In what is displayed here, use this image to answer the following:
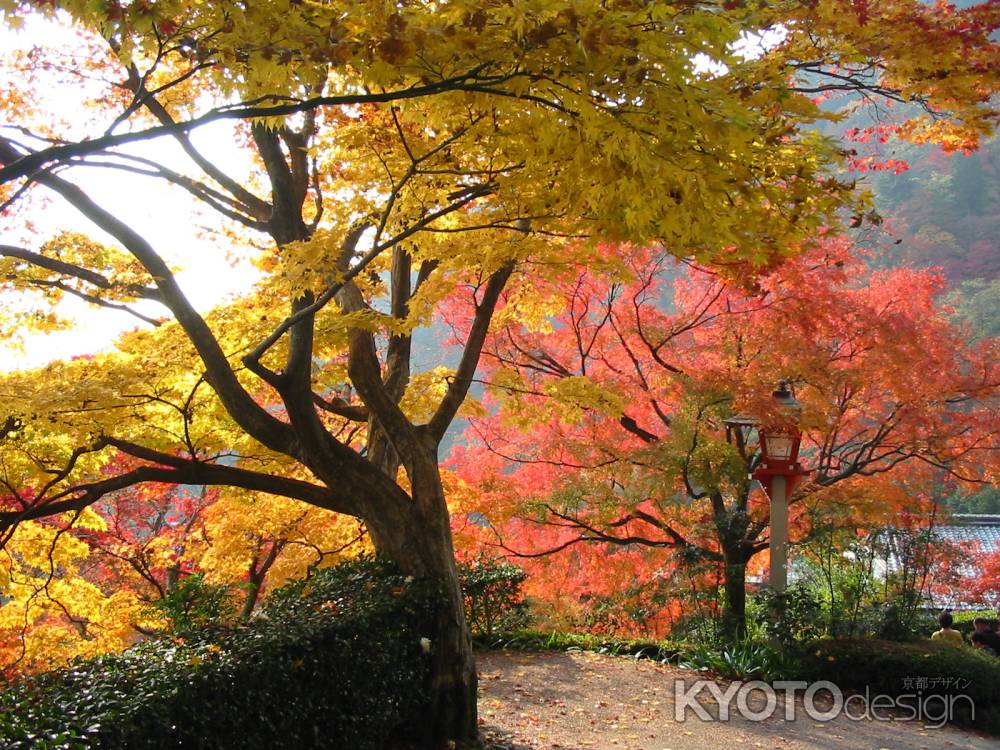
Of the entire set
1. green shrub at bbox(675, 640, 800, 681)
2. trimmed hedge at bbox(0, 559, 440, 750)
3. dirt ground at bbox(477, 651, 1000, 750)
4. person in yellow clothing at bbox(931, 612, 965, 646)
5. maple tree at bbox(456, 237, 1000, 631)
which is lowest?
dirt ground at bbox(477, 651, 1000, 750)

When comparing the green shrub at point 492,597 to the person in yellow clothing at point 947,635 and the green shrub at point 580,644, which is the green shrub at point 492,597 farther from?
the person in yellow clothing at point 947,635

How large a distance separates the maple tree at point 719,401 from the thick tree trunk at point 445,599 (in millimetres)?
2126

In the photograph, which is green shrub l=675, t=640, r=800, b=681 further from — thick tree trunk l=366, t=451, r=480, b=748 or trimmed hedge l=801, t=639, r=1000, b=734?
thick tree trunk l=366, t=451, r=480, b=748

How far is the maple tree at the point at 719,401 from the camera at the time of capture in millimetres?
9070

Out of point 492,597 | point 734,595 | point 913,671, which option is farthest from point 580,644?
point 913,671

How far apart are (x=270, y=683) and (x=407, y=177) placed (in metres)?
Answer: 2.67

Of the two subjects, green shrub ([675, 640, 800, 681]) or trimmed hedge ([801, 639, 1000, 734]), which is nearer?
trimmed hedge ([801, 639, 1000, 734])

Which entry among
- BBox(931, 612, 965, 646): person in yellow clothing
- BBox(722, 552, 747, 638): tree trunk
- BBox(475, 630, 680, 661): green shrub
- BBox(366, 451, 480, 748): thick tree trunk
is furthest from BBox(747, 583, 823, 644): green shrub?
BBox(366, 451, 480, 748): thick tree trunk

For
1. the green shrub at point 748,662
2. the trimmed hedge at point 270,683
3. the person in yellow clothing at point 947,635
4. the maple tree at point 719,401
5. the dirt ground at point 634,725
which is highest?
the maple tree at point 719,401

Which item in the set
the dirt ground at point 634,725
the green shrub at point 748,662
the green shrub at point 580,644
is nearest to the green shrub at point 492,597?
the green shrub at point 580,644

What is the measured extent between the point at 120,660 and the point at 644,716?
13.5 ft

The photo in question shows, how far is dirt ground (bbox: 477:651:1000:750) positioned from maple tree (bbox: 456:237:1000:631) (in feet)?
7.27

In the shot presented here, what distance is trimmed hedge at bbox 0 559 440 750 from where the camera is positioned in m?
3.14

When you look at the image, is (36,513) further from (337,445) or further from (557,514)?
(557,514)
